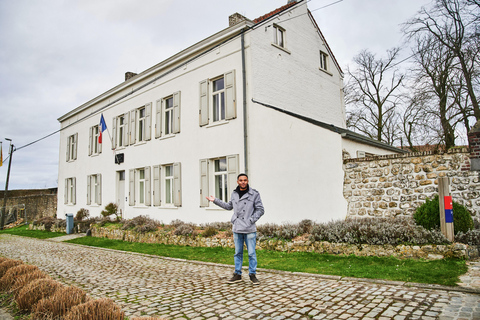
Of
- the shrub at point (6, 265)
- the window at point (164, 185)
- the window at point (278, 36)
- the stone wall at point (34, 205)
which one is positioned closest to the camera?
the shrub at point (6, 265)

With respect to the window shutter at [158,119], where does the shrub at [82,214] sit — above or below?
below

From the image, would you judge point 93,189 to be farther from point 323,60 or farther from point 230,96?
point 323,60

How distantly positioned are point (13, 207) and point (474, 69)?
123ft

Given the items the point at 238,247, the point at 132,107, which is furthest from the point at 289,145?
the point at 132,107

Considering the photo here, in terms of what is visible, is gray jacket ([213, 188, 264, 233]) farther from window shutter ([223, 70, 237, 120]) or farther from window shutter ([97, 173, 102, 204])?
window shutter ([97, 173, 102, 204])

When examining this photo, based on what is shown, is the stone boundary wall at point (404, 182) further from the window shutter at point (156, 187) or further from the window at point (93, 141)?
the window at point (93, 141)

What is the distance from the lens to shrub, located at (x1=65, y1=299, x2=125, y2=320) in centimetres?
368

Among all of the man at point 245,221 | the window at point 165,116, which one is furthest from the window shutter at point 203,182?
the man at point 245,221

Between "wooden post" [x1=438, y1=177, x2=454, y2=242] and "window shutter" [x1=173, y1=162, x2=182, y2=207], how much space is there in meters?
10.00

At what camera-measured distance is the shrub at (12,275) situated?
5807 millimetres

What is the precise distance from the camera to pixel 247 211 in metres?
6.22

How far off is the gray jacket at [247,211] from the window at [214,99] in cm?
696

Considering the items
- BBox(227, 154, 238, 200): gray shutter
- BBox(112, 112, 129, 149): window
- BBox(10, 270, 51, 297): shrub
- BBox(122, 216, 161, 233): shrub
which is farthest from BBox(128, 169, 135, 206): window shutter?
BBox(10, 270, 51, 297): shrub

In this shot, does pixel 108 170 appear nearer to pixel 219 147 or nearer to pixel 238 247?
pixel 219 147
